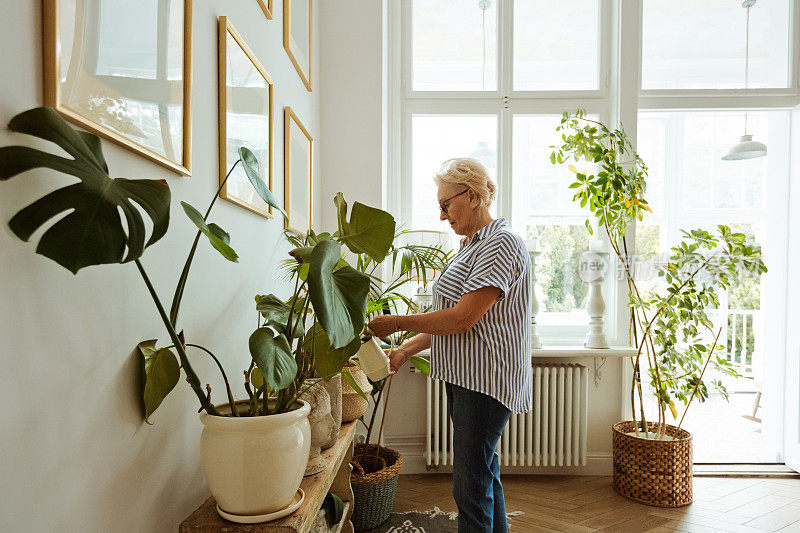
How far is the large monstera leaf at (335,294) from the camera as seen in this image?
32.4 inches

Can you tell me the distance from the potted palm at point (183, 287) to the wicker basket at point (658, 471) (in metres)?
2.35

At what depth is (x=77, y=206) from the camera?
2.04ft

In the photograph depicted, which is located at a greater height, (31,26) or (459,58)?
(459,58)

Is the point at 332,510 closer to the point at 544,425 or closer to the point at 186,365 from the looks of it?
the point at 186,365

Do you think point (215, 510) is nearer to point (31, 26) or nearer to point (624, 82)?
point (31, 26)

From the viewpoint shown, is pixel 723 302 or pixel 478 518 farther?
pixel 723 302

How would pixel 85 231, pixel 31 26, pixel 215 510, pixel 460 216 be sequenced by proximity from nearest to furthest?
pixel 85 231 < pixel 31 26 < pixel 215 510 < pixel 460 216

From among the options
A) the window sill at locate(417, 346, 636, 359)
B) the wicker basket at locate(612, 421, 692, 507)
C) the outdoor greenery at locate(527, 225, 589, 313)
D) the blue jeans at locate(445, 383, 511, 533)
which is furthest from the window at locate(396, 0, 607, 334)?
the blue jeans at locate(445, 383, 511, 533)

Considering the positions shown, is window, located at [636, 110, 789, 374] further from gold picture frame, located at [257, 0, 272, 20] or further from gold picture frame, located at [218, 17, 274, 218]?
A: gold picture frame, located at [218, 17, 274, 218]

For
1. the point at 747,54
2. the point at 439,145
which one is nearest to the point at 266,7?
the point at 439,145

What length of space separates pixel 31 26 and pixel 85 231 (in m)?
0.33

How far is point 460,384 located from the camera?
5.56 ft

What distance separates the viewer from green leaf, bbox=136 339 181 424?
963 mm

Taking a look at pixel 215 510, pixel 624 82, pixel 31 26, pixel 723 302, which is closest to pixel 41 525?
pixel 215 510
